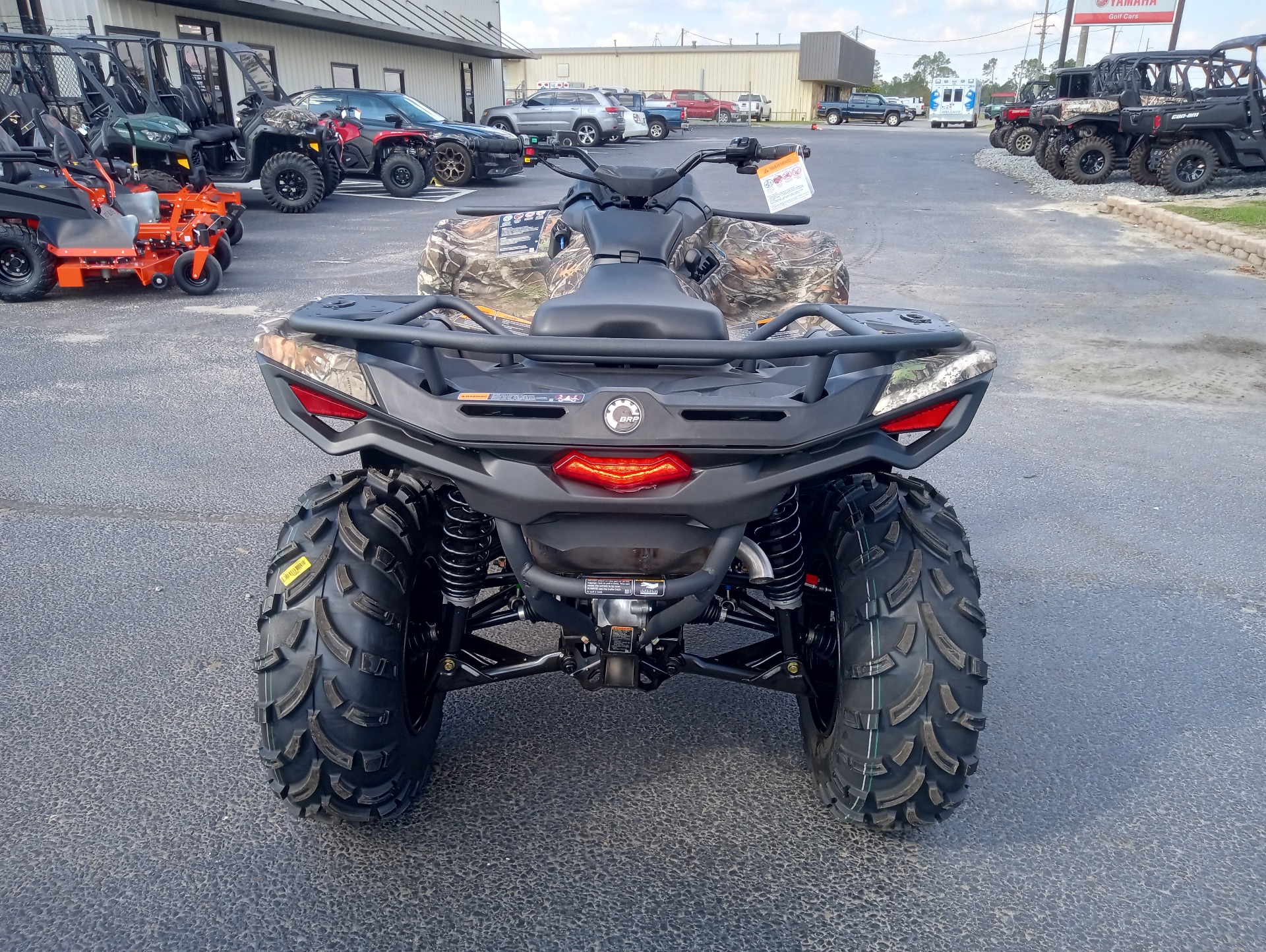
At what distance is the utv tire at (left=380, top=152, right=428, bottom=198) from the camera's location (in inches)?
614

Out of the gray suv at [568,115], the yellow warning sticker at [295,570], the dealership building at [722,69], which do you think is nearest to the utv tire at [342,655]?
the yellow warning sticker at [295,570]

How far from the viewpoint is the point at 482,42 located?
34.3 metres

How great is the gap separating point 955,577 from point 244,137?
1392 cm

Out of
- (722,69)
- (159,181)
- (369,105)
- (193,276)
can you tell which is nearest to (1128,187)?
(369,105)

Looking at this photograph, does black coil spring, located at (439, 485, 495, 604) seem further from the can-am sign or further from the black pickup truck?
the can-am sign

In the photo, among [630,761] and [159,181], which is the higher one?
[159,181]

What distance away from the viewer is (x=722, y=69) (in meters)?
65.1

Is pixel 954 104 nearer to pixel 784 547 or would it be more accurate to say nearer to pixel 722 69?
pixel 722 69

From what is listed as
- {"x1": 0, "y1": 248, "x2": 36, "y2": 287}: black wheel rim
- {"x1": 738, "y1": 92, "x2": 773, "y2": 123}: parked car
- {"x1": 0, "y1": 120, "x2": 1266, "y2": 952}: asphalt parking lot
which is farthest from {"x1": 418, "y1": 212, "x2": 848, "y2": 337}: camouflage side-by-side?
{"x1": 738, "y1": 92, "x2": 773, "y2": 123}: parked car

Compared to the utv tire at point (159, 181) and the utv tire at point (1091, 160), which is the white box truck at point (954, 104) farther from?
the utv tire at point (159, 181)

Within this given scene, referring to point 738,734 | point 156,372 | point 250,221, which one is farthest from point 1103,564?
point 250,221

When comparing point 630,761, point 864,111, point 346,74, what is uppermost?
point 346,74

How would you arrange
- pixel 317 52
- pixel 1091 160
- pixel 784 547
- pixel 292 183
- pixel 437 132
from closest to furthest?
pixel 784 547 < pixel 292 183 < pixel 437 132 < pixel 1091 160 < pixel 317 52

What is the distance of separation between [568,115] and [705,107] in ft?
74.2
